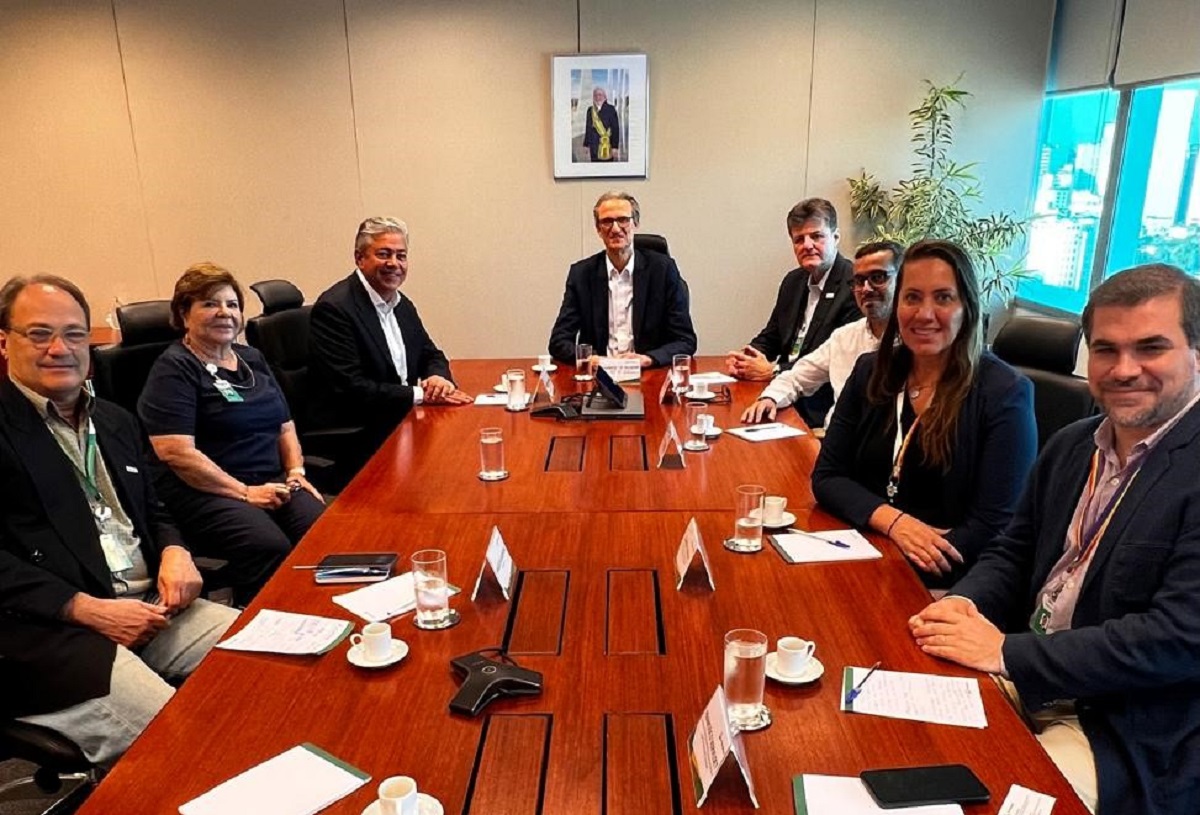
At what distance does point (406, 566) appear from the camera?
1.68 meters

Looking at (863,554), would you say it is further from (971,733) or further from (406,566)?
(406,566)

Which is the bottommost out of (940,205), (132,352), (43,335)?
(132,352)

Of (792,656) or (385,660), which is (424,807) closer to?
(385,660)

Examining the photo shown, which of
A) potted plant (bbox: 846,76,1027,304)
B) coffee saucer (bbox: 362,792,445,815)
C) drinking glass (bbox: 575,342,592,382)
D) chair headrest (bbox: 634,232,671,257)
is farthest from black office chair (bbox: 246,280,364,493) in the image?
potted plant (bbox: 846,76,1027,304)

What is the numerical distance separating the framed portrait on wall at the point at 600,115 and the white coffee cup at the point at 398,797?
432cm

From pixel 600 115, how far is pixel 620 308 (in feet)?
5.01

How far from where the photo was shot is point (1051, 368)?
8.56 feet

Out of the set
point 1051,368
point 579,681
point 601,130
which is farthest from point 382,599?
point 601,130

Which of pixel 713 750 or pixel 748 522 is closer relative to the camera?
pixel 713 750

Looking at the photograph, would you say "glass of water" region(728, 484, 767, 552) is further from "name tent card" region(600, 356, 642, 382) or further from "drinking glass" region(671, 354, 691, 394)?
"name tent card" region(600, 356, 642, 382)

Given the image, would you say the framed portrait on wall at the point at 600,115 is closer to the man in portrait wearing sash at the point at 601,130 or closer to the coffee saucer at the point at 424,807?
the man in portrait wearing sash at the point at 601,130

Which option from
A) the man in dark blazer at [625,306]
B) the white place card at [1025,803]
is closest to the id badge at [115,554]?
the white place card at [1025,803]

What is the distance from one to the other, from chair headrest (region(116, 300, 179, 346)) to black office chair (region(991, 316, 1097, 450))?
3086 mm

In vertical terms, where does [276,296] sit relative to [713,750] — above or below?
above
